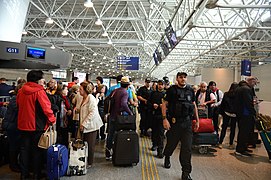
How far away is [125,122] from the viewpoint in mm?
4500

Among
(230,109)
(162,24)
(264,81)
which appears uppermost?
(162,24)

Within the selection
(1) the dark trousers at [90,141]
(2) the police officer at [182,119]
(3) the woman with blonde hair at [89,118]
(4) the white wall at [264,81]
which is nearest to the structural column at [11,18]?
(3) the woman with blonde hair at [89,118]

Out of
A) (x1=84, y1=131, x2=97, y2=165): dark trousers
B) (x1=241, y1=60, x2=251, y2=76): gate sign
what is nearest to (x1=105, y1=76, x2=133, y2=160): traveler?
(x1=84, y1=131, x2=97, y2=165): dark trousers

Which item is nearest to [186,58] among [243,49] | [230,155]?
[243,49]

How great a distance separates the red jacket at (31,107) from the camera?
347 centimetres

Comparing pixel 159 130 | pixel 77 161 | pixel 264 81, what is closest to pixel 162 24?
pixel 264 81

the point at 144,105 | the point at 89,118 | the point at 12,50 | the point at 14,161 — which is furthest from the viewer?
the point at 144,105

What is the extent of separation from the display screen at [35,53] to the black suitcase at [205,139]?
3479 millimetres

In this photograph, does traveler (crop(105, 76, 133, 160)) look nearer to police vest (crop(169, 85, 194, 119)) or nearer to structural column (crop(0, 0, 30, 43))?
police vest (crop(169, 85, 194, 119))

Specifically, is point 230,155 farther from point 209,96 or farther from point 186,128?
point 186,128

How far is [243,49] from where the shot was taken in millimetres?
16234

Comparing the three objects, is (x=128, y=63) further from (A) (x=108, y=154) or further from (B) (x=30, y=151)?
(B) (x=30, y=151)

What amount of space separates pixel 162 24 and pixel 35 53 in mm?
11801

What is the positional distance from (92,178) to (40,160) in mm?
796
